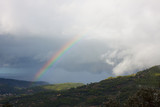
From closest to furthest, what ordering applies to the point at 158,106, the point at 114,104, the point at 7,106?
the point at 158,106, the point at 114,104, the point at 7,106

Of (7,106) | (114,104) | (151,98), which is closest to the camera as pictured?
(151,98)

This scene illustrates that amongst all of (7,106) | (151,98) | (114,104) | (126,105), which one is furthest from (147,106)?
(7,106)

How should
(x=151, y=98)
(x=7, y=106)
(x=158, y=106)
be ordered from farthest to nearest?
(x=7, y=106) → (x=151, y=98) → (x=158, y=106)

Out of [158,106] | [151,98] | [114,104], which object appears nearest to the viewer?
[158,106]

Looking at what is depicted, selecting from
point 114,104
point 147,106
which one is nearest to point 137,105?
point 147,106

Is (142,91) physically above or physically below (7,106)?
above

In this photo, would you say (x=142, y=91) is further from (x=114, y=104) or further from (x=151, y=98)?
(x=114, y=104)

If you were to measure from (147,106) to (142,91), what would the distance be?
8225 mm

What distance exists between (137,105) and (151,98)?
317 inches

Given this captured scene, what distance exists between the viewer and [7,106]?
11988 centimetres

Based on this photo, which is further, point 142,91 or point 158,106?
point 142,91

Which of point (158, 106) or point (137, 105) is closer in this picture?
point (158, 106)

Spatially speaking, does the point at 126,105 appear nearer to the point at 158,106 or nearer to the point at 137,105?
the point at 137,105

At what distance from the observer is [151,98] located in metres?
78.7
